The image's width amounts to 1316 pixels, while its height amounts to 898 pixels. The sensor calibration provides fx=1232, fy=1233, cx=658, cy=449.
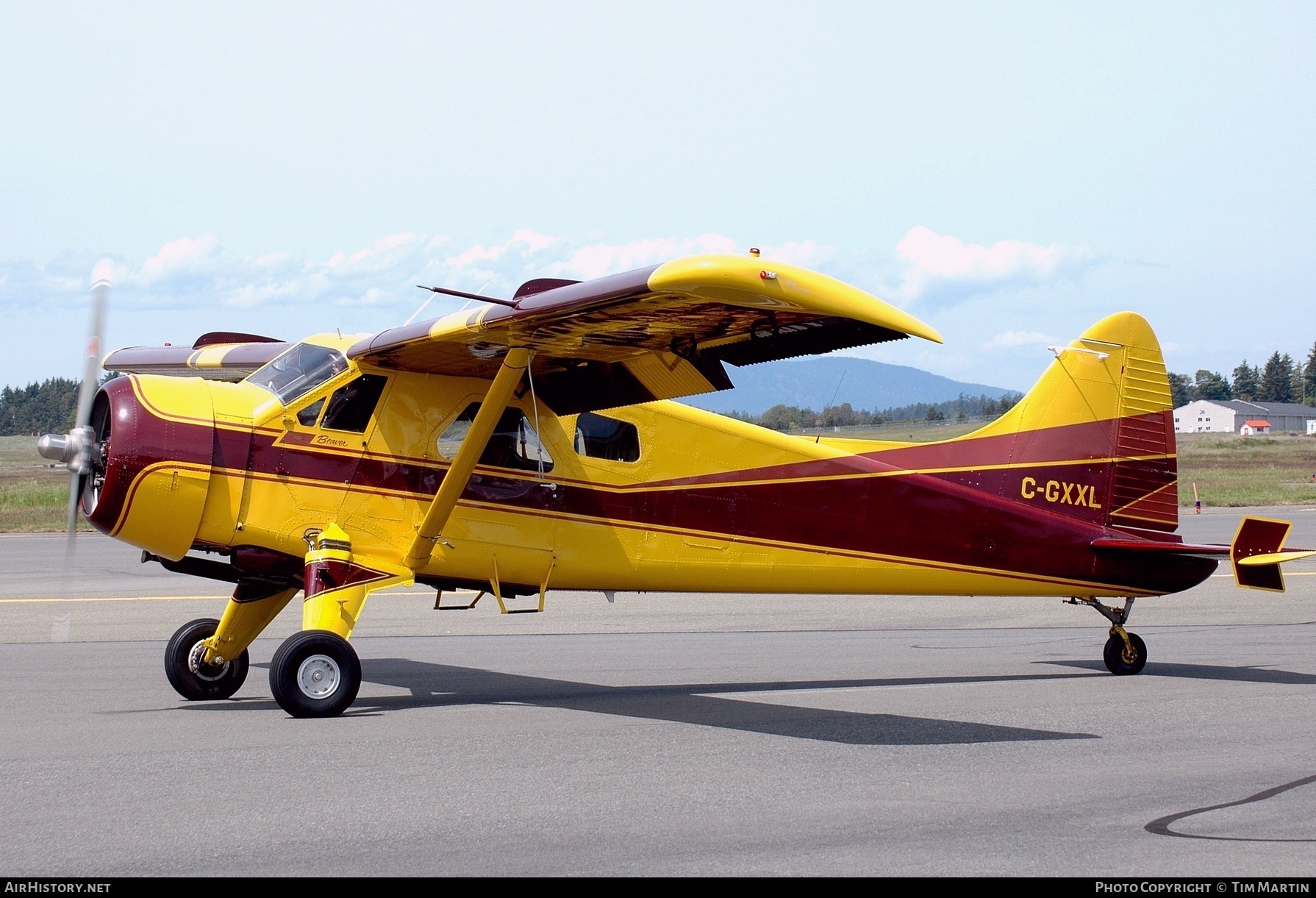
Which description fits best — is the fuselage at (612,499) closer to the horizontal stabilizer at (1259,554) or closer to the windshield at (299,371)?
the windshield at (299,371)

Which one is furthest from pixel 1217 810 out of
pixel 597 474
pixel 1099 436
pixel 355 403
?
pixel 355 403

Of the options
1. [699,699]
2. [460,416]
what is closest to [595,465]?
[460,416]

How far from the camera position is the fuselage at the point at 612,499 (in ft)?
29.7

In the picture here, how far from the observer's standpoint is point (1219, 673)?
37.8 ft

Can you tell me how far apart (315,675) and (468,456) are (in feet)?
6.30

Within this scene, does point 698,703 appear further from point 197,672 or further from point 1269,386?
point 1269,386

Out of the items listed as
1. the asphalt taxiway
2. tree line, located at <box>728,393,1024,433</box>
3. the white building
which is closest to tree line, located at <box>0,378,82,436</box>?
tree line, located at <box>728,393,1024,433</box>

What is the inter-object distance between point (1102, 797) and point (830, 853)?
2022mm

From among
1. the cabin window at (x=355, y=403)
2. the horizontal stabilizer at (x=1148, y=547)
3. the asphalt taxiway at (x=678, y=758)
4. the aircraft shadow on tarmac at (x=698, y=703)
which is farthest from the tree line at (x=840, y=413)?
the cabin window at (x=355, y=403)

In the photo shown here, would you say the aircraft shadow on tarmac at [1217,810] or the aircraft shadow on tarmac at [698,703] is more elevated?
the aircraft shadow on tarmac at [1217,810]

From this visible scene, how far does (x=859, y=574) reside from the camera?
35.9 ft

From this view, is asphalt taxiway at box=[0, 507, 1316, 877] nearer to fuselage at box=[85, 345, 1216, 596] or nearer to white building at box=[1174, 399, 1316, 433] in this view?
fuselage at box=[85, 345, 1216, 596]

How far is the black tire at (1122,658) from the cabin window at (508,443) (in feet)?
18.5

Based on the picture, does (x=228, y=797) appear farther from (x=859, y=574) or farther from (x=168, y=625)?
(x=168, y=625)
